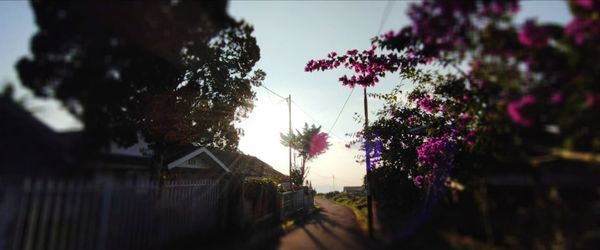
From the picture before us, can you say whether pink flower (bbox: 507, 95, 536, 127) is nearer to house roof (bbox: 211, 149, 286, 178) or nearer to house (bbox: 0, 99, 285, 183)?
house (bbox: 0, 99, 285, 183)

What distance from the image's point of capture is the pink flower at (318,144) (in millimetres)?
48281

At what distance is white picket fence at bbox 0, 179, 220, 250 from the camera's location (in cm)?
550

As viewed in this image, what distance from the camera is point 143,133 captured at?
1077cm

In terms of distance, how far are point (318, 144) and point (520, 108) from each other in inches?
1721

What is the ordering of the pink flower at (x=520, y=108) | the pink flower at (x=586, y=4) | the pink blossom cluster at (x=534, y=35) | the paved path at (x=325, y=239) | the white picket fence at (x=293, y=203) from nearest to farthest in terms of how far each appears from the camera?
the pink flower at (x=586, y=4) < the pink blossom cluster at (x=534, y=35) < the pink flower at (x=520, y=108) < the paved path at (x=325, y=239) < the white picket fence at (x=293, y=203)

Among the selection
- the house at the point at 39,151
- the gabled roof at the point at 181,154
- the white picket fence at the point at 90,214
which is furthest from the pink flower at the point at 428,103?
the gabled roof at the point at 181,154

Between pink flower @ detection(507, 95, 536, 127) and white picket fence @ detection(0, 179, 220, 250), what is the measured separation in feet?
21.5

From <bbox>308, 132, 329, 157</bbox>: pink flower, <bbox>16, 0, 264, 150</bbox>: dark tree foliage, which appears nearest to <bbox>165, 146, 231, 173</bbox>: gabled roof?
<bbox>16, 0, 264, 150</bbox>: dark tree foliage

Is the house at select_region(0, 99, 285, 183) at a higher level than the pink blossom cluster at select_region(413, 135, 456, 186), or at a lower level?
lower

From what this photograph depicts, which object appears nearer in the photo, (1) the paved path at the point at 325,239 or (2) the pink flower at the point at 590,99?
(2) the pink flower at the point at 590,99

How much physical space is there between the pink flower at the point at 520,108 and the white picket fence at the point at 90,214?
6557 mm

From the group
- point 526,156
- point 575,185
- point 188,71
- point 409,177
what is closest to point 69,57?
point 188,71

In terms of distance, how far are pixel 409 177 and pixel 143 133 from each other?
1439 centimetres

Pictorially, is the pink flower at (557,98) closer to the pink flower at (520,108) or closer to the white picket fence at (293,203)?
the pink flower at (520,108)
